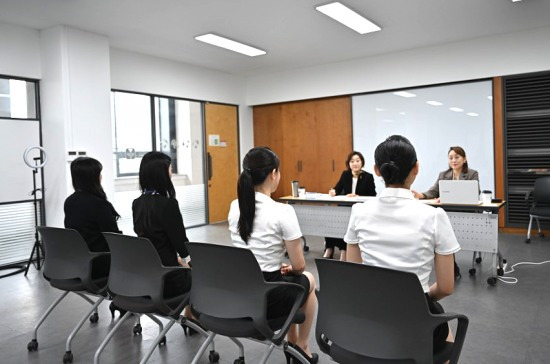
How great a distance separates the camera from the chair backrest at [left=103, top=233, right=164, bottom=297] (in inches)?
86.5

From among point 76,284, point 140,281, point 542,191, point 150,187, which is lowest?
point 76,284

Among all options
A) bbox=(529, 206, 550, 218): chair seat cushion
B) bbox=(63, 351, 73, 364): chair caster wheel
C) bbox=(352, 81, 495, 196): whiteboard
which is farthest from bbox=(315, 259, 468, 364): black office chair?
bbox=(529, 206, 550, 218): chair seat cushion

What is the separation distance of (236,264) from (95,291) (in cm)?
128

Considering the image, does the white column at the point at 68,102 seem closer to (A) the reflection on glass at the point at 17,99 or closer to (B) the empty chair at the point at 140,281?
(A) the reflection on glass at the point at 17,99

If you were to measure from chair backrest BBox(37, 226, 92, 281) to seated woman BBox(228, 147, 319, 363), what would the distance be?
1.03 m

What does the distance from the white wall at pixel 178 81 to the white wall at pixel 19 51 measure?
1.07m

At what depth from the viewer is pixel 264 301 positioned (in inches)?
74.2

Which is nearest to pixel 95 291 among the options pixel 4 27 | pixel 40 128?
pixel 40 128

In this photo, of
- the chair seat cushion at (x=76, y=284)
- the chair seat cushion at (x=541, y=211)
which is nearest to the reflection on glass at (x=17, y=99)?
the chair seat cushion at (x=76, y=284)

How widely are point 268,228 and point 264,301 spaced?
37 cm

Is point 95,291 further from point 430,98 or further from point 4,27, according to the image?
point 430,98

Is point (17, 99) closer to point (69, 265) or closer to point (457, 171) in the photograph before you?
point (69, 265)

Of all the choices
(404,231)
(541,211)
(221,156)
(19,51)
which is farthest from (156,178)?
(221,156)

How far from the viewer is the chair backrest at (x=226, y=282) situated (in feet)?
6.13
